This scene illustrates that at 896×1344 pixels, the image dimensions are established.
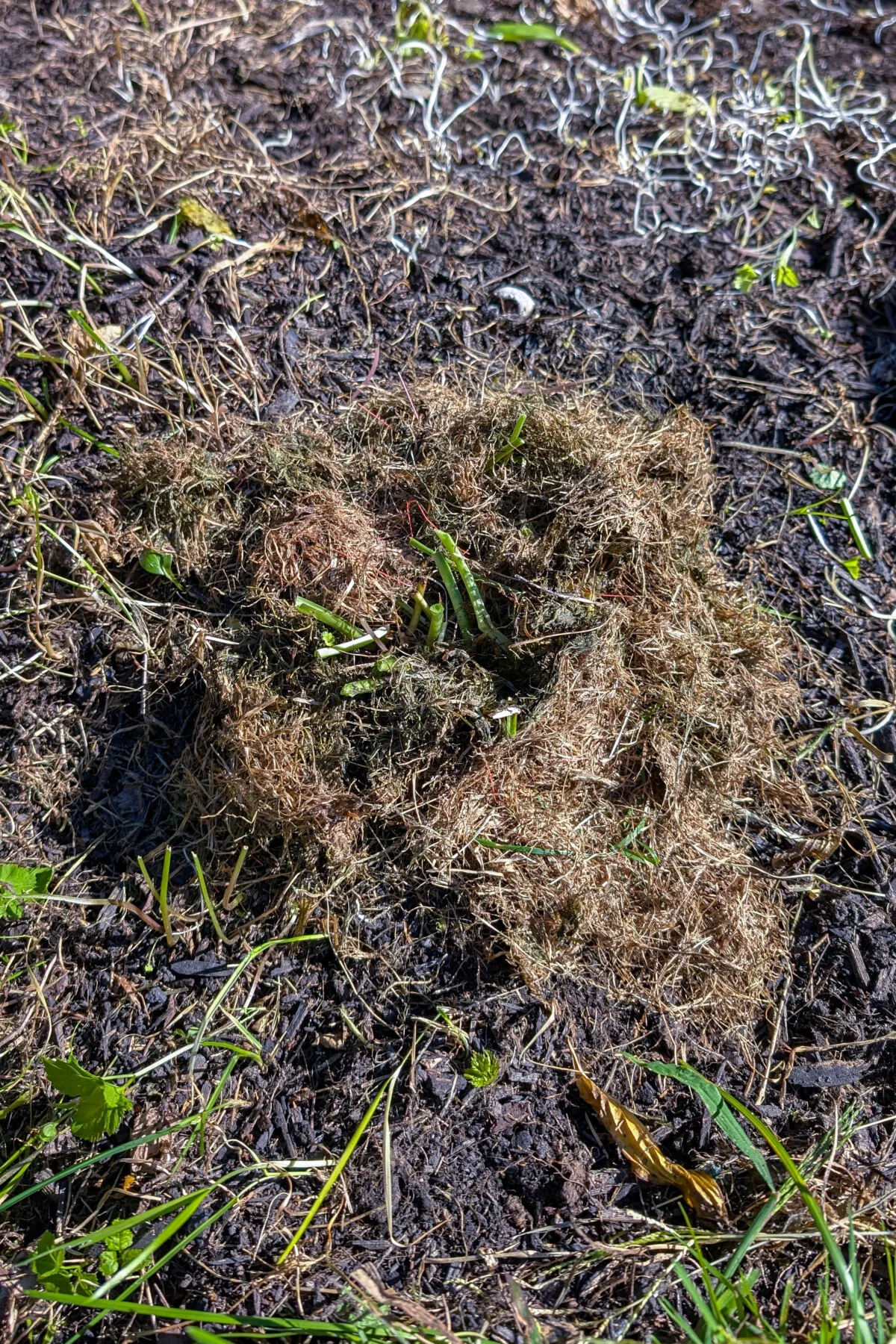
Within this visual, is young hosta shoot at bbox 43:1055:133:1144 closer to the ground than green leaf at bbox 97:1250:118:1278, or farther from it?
farther from it

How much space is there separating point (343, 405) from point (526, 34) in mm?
1670

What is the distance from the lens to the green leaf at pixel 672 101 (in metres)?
2.84

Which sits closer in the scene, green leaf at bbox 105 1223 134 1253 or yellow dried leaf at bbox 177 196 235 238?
green leaf at bbox 105 1223 134 1253

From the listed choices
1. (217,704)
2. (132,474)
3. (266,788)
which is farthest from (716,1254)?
(132,474)

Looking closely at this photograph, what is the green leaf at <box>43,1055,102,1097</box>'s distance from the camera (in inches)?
60.2

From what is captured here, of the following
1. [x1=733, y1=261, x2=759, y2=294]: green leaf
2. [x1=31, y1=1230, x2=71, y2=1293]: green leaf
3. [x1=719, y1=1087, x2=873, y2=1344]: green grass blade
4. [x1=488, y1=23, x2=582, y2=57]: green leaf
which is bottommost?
[x1=31, y1=1230, x2=71, y2=1293]: green leaf

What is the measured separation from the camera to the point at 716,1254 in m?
1.56

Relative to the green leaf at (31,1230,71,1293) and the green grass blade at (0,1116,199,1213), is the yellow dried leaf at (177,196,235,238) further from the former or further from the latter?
the green leaf at (31,1230,71,1293)

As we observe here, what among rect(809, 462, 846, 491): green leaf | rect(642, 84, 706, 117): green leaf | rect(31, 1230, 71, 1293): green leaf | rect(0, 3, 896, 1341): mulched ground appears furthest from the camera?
rect(642, 84, 706, 117): green leaf

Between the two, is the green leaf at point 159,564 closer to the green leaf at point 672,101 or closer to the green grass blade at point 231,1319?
the green grass blade at point 231,1319

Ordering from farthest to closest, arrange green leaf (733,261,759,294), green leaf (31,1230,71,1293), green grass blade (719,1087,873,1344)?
1. green leaf (733,261,759,294)
2. green leaf (31,1230,71,1293)
3. green grass blade (719,1087,873,1344)

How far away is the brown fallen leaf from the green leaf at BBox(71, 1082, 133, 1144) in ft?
2.73

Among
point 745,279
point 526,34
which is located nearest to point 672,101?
point 526,34

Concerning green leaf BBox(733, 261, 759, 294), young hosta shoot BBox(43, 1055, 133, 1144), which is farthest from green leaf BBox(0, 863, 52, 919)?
green leaf BBox(733, 261, 759, 294)
